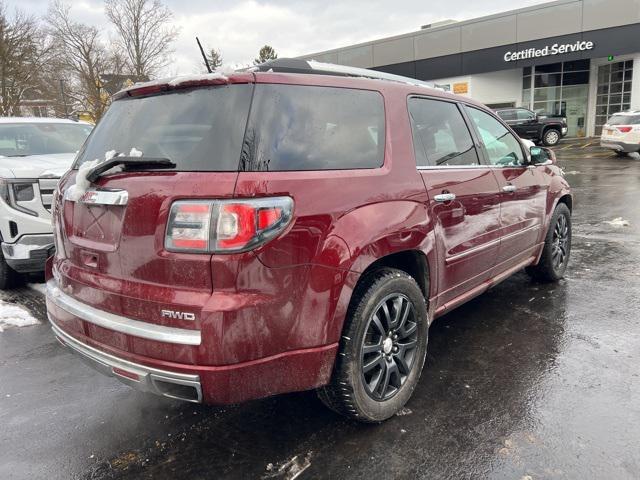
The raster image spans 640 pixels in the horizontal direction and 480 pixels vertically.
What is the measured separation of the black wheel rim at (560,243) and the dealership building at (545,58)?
18.9 meters

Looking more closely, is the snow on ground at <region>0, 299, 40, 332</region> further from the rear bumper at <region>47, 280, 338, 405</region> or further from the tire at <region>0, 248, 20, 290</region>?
the rear bumper at <region>47, 280, 338, 405</region>

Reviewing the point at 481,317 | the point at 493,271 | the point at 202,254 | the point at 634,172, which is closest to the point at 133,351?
the point at 202,254

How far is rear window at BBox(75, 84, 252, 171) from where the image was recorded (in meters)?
2.22

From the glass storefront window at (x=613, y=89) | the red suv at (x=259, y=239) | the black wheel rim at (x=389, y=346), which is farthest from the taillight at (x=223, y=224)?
the glass storefront window at (x=613, y=89)

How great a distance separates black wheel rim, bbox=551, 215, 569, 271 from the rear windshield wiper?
393 cm

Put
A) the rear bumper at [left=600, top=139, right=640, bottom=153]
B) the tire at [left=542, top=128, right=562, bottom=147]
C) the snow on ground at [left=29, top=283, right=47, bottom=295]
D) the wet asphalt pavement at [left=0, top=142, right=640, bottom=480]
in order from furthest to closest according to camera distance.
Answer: the tire at [left=542, top=128, right=562, bottom=147], the rear bumper at [left=600, top=139, right=640, bottom=153], the snow on ground at [left=29, top=283, right=47, bottom=295], the wet asphalt pavement at [left=0, top=142, right=640, bottom=480]

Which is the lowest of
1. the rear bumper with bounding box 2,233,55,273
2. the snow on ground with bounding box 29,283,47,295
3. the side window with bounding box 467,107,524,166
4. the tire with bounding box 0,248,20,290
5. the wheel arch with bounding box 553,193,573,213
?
the snow on ground with bounding box 29,283,47,295

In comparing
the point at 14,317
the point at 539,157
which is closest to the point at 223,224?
the point at 539,157

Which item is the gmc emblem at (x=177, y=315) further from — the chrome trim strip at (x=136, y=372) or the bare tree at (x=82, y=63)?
the bare tree at (x=82, y=63)

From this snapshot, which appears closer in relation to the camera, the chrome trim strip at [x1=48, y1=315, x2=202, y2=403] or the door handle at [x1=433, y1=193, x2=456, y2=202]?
the chrome trim strip at [x1=48, y1=315, x2=202, y2=403]

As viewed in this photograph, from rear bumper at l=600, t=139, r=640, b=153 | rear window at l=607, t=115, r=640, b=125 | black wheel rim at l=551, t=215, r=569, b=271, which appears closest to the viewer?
black wheel rim at l=551, t=215, r=569, b=271

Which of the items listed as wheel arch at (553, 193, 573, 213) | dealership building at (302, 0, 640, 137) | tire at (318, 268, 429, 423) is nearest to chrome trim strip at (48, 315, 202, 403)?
tire at (318, 268, 429, 423)

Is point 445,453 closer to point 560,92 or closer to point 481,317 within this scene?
point 481,317

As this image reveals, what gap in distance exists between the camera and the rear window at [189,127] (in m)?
2.22
